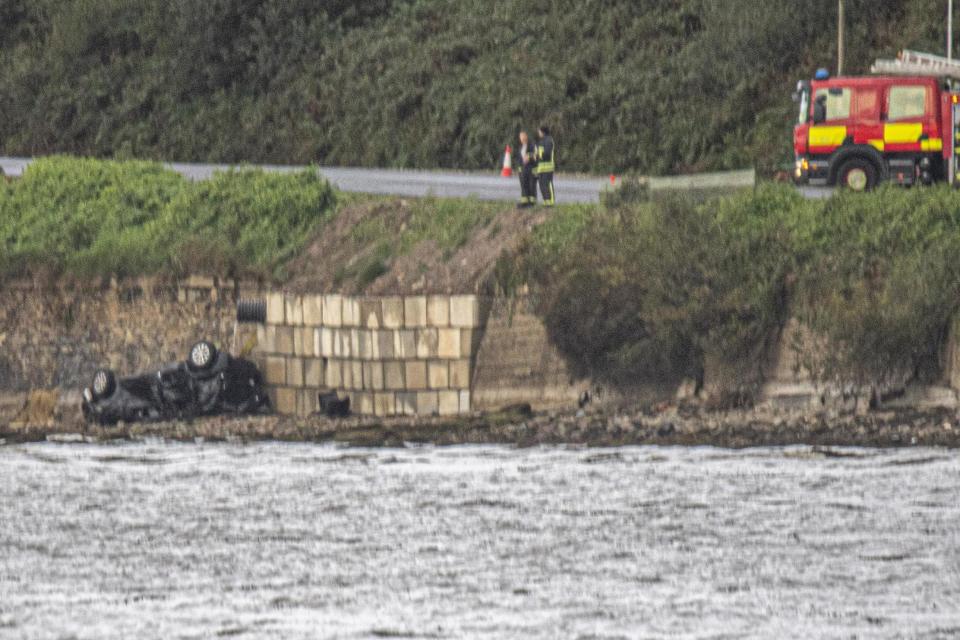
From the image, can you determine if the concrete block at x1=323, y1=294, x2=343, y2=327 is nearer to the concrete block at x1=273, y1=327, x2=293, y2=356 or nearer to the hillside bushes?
the concrete block at x1=273, y1=327, x2=293, y2=356

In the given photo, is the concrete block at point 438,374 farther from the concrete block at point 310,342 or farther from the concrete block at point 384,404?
the concrete block at point 310,342

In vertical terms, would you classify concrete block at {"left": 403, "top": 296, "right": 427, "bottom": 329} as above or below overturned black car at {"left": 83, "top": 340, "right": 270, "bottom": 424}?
above

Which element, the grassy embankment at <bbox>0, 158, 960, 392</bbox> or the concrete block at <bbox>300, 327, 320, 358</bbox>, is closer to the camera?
the grassy embankment at <bbox>0, 158, 960, 392</bbox>

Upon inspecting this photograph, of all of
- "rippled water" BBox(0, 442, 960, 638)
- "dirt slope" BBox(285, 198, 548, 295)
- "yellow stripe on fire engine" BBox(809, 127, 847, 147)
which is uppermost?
"yellow stripe on fire engine" BBox(809, 127, 847, 147)

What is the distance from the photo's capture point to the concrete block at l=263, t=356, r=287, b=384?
39.8 m

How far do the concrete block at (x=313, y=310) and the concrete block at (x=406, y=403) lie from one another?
1.96 meters

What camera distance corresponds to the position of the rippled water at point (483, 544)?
2525 centimetres

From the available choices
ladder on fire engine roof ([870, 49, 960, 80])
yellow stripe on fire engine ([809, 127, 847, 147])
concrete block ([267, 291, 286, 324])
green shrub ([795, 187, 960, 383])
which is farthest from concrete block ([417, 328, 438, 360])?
ladder on fire engine roof ([870, 49, 960, 80])

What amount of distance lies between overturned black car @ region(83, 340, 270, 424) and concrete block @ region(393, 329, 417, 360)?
2578mm

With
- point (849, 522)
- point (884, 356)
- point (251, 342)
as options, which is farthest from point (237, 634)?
point (251, 342)

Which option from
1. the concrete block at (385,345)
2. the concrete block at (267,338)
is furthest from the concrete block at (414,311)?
the concrete block at (267,338)

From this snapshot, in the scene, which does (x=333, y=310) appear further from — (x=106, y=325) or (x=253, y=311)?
(x=106, y=325)

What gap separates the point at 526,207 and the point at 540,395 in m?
3.64

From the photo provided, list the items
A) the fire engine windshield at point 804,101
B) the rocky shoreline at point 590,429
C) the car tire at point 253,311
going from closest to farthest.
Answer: the rocky shoreline at point 590,429, the car tire at point 253,311, the fire engine windshield at point 804,101
